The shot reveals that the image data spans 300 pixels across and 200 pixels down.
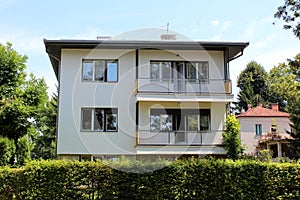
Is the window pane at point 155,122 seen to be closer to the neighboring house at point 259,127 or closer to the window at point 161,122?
the window at point 161,122

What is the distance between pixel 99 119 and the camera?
72.0 ft

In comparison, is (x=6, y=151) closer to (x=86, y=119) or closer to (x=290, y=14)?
(x=86, y=119)

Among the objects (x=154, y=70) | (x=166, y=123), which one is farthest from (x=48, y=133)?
(x=166, y=123)

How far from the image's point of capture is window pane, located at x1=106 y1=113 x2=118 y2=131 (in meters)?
21.9

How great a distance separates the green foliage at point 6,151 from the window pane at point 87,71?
19.4 ft

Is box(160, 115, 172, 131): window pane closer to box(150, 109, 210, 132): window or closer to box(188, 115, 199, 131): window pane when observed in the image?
box(150, 109, 210, 132): window

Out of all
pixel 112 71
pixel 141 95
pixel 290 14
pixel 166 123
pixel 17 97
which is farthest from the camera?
pixel 17 97

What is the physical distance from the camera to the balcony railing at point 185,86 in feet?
72.4

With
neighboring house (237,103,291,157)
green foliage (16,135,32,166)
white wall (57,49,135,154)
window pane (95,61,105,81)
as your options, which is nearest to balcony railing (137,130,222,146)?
white wall (57,49,135,154)

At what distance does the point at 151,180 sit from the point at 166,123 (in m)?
7.51

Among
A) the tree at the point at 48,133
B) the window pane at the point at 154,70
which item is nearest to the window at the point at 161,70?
the window pane at the point at 154,70

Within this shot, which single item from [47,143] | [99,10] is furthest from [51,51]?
[47,143]

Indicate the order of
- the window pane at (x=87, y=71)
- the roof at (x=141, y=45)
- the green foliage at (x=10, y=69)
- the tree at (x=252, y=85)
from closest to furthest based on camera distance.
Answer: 1. the roof at (x=141, y=45)
2. the window pane at (x=87, y=71)
3. the green foliage at (x=10, y=69)
4. the tree at (x=252, y=85)

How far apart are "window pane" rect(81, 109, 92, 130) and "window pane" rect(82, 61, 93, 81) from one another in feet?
6.63
